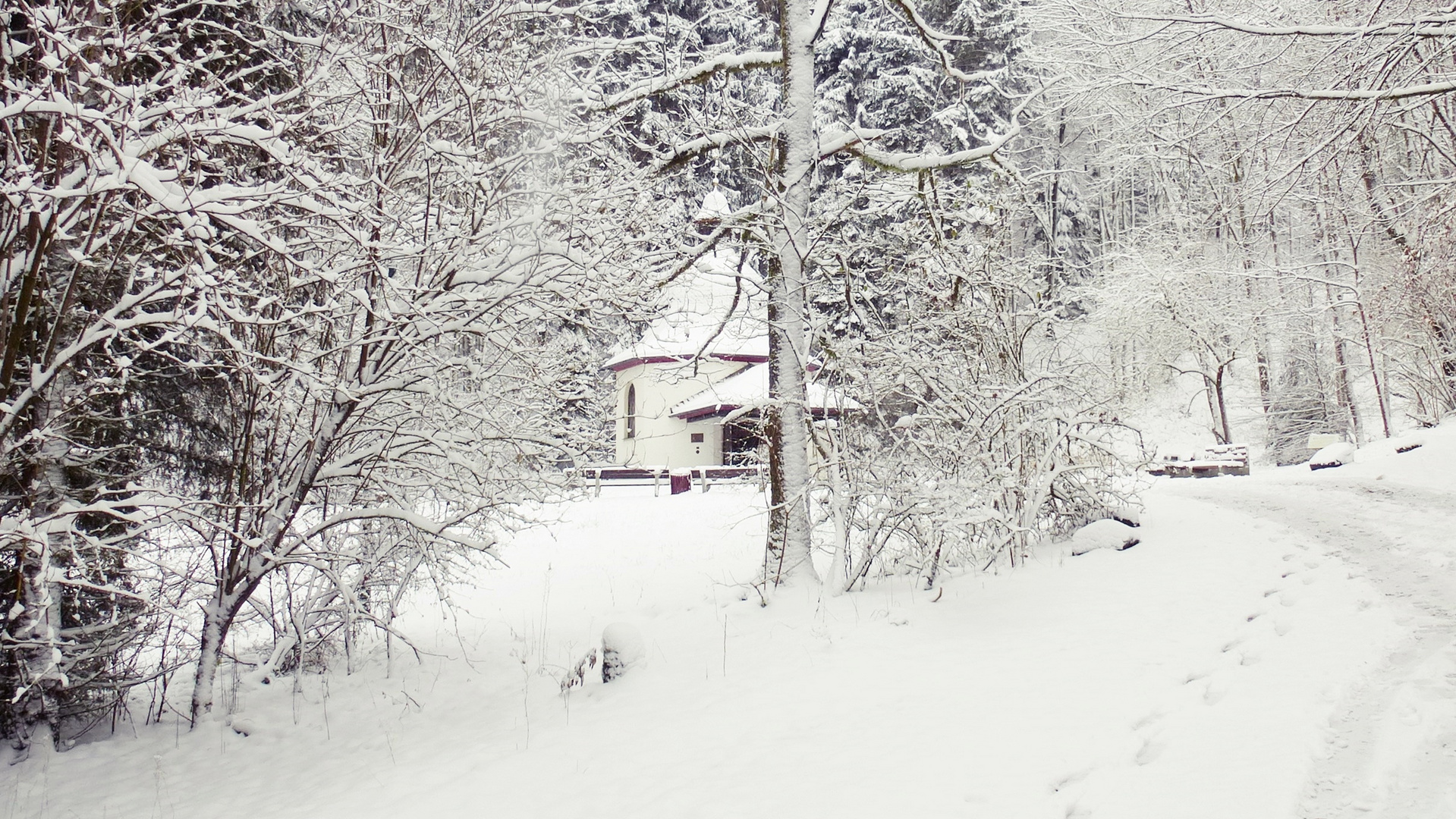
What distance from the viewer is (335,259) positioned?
5.50m

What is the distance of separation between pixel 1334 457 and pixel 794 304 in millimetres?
12310

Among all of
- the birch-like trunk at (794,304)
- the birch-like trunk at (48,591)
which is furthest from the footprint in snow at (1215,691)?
the birch-like trunk at (48,591)

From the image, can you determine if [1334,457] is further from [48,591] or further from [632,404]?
[632,404]

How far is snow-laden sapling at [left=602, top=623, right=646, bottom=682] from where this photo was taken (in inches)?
258

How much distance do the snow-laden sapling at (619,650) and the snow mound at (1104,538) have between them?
433cm

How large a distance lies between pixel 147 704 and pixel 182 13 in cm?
529

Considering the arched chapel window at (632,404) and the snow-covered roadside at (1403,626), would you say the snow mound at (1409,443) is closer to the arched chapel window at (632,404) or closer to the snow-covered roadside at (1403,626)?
Result: the snow-covered roadside at (1403,626)

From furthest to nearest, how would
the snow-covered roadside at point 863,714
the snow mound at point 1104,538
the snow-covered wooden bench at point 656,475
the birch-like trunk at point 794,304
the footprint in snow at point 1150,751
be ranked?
the snow-covered wooden bench at point 656,475, the birch-like trunk at point 794,304, the snow mound at point 1104,538, the snow-covered roadside at point 863,714, the footprint in snow at point 1150,751

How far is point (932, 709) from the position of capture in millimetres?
5078

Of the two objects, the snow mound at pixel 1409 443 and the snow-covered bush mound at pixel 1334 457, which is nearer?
the snow mound at pixel 1409 443

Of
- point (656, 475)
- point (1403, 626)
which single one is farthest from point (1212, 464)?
point (1403, 626)

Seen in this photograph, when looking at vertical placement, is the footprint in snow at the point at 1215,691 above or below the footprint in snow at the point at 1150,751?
above

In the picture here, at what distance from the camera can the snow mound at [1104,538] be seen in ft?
26.0

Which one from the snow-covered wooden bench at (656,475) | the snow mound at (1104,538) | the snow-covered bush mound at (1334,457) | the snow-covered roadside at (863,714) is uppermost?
the snow-covered wooden bench at (656,475)
